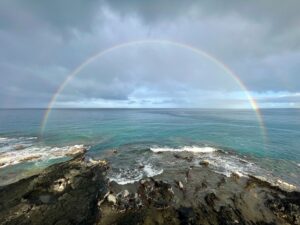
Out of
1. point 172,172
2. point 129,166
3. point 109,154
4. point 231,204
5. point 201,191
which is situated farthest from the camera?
point 109,154

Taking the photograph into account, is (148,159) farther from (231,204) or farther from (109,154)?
(231,204)

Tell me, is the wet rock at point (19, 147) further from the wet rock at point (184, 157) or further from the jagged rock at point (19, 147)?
the wet rock at point (184, 157)

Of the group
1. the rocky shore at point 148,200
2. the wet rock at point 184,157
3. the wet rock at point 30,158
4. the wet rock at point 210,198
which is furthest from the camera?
the wet rock at point 30,158

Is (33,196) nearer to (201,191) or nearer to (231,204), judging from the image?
(201,191)

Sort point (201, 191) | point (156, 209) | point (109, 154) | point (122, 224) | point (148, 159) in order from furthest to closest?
1. point (109, 154)
2. point (148, 159)
3. point (201, 191)
4. point (156, 209)
5. point (122, 224)

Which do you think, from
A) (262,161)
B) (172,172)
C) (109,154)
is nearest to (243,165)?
(262,161)

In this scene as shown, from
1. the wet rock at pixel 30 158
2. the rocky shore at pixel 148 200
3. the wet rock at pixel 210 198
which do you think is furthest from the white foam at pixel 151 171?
the wet rock at pixel 30 158

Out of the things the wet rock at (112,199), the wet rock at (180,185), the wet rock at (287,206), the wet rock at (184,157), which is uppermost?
the wet rock at (184,157)

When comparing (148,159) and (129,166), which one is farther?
(148,159)
